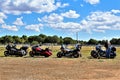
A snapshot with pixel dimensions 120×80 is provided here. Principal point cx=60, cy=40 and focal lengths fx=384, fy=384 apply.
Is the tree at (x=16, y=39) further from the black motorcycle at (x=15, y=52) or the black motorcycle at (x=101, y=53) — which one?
the black motorcycle at (x=101, y=53)

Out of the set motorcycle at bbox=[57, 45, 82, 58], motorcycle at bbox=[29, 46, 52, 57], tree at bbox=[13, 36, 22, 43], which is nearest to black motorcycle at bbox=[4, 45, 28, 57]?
motorcycle at bbox=[29, 46, 52, 57]

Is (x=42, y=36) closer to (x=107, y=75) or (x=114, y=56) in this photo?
(x=114, y=56)

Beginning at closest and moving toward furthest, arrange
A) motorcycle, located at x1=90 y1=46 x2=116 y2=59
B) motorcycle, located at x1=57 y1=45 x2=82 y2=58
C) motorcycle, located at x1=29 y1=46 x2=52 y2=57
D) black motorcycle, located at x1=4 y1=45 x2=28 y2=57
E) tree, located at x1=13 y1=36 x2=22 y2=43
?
motorcycle, located at x1=90 y1=46 x2=116 y2=59
motorcycle, located at x1=57 y1=45 x2=82 y2=58
motorcycle, located at x1=29 y1=46 x2=52 y2=57
black motorcycle, located at x1=4 y1=45 x2=28 y2=57
tree, located at x1=13 y1=36 x2=22 y2=43

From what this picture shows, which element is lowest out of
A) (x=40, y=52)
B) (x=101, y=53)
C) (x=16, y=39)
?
(x=101, y=53)

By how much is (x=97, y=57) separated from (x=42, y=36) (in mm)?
135404

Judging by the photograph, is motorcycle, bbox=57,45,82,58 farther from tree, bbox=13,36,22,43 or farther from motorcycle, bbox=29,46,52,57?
tree, bbox=13,36,22,43

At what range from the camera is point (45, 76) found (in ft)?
61.1

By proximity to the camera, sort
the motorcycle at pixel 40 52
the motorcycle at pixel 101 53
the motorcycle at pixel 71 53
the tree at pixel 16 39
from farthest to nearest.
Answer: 1. the tree at pixel 16 39
2. the motorcycle at pixel 40 52
3. the motorcycle at pixel 71 53
4. the motorcycle at pixel 101 53

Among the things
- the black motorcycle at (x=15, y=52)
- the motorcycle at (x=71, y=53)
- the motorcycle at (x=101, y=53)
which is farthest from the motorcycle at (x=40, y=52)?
the motorcycle at (x=101, y=53)

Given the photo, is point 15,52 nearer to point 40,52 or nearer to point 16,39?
point 40,52

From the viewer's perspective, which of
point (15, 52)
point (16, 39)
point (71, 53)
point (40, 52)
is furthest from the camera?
point (16, 39)

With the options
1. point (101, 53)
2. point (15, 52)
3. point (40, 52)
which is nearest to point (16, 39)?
point (15, 52)

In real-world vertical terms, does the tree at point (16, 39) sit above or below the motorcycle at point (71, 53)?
above

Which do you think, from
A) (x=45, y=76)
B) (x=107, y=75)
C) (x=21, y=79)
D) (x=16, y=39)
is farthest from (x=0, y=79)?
(x=16, y=39)
